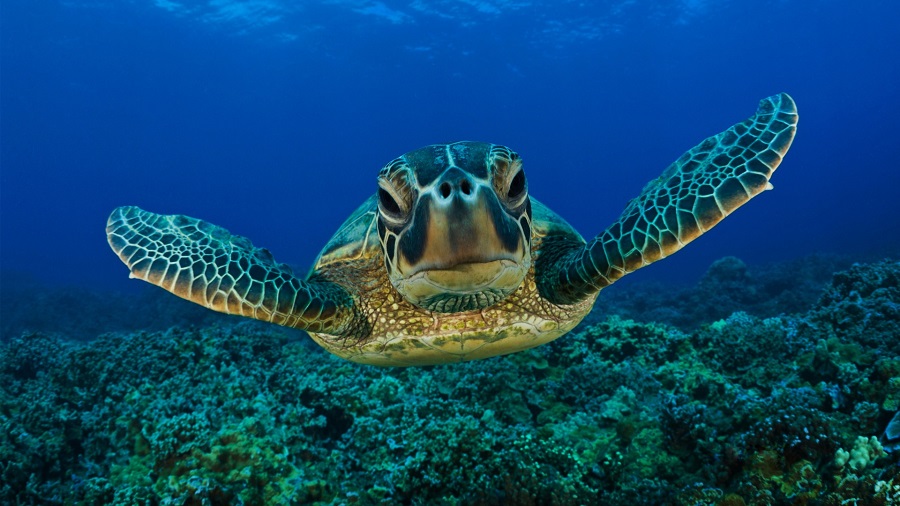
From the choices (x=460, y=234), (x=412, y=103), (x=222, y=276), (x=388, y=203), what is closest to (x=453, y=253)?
(x=460, y=234)

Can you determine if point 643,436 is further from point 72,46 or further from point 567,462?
point 72,46

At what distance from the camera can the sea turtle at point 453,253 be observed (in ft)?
Result: 6.61

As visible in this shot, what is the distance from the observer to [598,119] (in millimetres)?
81188

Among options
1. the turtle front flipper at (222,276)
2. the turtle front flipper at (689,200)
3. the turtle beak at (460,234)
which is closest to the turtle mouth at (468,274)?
the turtle beak at (460,234)

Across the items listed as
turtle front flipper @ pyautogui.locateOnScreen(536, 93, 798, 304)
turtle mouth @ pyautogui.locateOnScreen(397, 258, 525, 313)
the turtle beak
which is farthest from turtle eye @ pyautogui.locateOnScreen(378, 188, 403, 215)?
turtle front flipper @ pyautogui.locateOnScreen(536, 93, 798, 304)

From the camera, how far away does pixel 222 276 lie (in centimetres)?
296

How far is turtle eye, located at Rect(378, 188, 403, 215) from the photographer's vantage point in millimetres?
2293

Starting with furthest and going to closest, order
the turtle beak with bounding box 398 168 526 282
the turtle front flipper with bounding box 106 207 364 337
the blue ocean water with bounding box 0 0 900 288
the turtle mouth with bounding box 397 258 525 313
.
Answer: the blue ocean water with bounding box 0 0 900 288 → the turtle front flipper with bounding box 106 207 364 337 → the turtle mouth with bounding box 397 258 525 313 → the turtle beak with bounding box 398 168 526 282

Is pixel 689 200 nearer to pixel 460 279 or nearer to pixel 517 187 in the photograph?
pixel 517 187

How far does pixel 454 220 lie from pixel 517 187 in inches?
25.1

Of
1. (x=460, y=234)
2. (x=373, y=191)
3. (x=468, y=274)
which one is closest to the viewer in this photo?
(x=460, y=234)

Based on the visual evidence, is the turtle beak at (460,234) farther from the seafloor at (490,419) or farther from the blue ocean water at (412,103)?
the blue ocean water at (412,103)

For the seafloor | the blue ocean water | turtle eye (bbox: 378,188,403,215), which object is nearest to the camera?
turtle eye (bbox: 378,188,403,215)

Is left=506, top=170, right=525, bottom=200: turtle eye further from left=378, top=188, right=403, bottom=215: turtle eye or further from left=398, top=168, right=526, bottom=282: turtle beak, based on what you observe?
left=378, top=188, right=403, bottom=215: turtle eye
